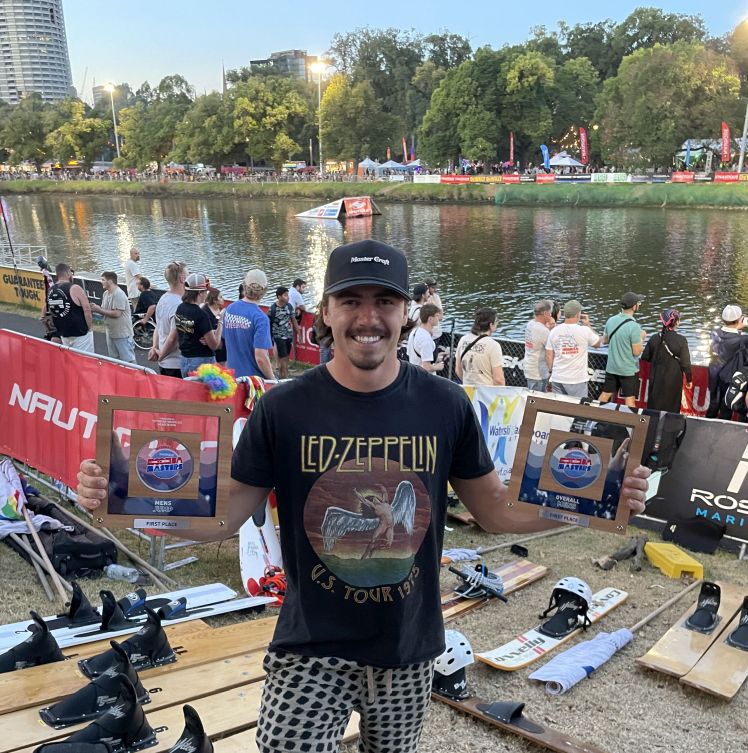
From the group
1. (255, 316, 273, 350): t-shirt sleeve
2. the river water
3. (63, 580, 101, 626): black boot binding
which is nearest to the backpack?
(63, 580, 101, 626): black boot binding

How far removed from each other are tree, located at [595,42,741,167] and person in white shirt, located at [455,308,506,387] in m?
62.8

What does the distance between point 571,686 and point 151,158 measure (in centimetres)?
11540

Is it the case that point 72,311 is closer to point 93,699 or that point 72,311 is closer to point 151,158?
point 93,699

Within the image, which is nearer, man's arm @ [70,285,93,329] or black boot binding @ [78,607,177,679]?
black boot binding @ [78,607,177,679]

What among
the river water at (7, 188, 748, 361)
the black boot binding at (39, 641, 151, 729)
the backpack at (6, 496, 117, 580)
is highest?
the black boot binding at (39, 641, 151, 729)

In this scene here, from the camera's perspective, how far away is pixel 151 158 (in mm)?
108750

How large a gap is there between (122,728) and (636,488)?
262 cm

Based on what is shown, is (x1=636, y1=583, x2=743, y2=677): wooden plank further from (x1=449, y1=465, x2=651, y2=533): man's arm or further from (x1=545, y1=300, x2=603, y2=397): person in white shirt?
(x1=545, y1=300, x2=603, y2=397): person in white shirt

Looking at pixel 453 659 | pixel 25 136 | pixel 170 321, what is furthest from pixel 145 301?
pixel 25 136

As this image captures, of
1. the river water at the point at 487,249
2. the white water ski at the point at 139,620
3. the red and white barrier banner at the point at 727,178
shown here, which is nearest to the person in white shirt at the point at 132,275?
the river water at the point at 487,249

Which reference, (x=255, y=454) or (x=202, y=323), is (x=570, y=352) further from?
(x=255, y=454)

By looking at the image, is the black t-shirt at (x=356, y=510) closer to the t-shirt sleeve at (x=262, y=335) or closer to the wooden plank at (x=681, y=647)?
the wooden plank at (x=681, y=647)

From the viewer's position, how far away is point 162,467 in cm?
269

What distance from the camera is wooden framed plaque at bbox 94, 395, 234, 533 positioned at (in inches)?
103
